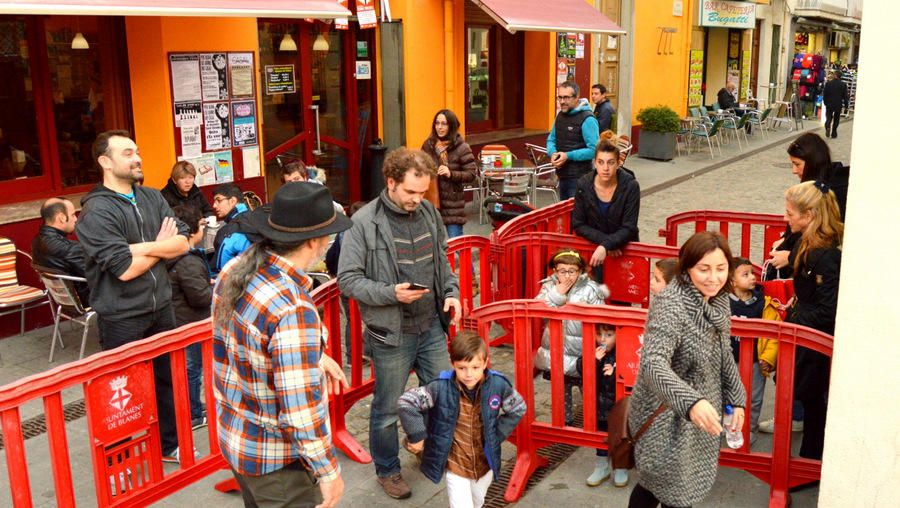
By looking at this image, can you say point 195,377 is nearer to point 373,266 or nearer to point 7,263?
point 373,266

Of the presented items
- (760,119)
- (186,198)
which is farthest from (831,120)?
(186,198)

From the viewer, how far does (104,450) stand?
406cm

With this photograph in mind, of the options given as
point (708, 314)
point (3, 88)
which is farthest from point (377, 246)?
point (3, 88)

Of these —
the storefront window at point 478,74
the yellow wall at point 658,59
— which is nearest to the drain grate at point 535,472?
the storefront window at point 478,74

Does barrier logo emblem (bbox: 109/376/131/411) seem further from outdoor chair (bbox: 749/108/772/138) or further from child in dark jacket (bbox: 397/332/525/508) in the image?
outdoor chair (bbox: 749/108/772/138)

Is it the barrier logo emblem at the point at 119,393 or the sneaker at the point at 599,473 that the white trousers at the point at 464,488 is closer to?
the sneaker at the point at 599,473

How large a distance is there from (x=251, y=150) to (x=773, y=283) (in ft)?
19.9

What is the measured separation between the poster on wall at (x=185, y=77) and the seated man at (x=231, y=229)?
1.64m

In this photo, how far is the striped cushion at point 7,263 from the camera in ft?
24.0

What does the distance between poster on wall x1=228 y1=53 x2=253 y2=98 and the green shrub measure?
1130 cm

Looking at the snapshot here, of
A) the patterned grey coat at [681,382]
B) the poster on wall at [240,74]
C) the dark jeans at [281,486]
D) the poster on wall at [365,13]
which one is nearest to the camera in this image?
the dark jeans at [281,486]

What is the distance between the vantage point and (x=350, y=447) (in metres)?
5.42

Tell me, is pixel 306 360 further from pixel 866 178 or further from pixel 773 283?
pixel 773 283

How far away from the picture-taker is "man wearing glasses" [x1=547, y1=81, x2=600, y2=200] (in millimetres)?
9922
